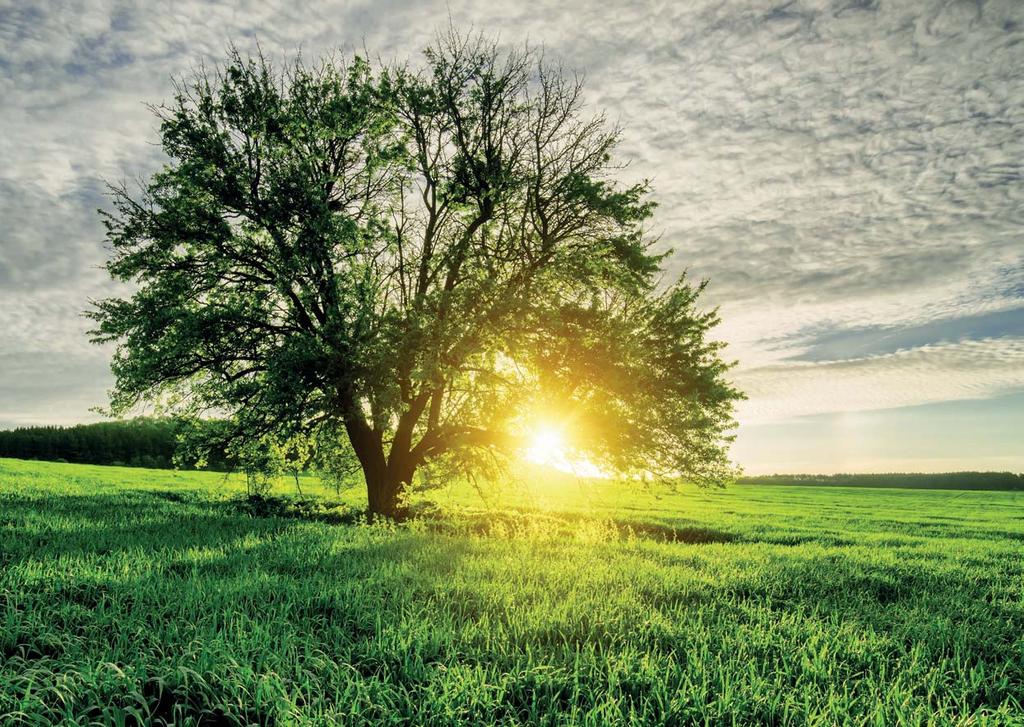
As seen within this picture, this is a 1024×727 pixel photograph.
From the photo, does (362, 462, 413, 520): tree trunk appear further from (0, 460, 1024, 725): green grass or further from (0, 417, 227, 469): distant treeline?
(0, 417, 227, 469): distant treeline

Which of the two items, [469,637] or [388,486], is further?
[388,486]

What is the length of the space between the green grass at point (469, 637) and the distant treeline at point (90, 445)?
95422mm

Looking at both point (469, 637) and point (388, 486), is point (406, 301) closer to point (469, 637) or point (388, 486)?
point (388, 486)

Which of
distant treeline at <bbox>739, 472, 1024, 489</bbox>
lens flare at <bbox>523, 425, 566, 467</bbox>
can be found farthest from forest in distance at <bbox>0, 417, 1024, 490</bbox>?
lens flare at <bbox>523, 425, 566, 467</bbox>

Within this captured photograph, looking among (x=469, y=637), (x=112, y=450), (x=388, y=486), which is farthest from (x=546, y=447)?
(x=112, y=450)

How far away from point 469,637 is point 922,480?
121 m

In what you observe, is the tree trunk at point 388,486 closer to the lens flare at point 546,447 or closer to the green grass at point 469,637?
the lens flare at point 546,447

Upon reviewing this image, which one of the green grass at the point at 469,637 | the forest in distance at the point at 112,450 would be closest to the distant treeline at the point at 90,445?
the forest in distance at the point at 112,450

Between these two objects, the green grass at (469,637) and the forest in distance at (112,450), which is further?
the forest in distance at (112,450)

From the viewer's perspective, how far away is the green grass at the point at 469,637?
3.12 metres

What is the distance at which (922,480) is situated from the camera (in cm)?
9781

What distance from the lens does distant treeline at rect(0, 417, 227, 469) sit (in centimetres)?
8756

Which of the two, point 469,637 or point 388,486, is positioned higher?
point 469,637

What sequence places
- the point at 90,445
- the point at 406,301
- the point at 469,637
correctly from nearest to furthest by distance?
1. the point at 469,637
2. the point at 406,301
3. the point at 90,445
